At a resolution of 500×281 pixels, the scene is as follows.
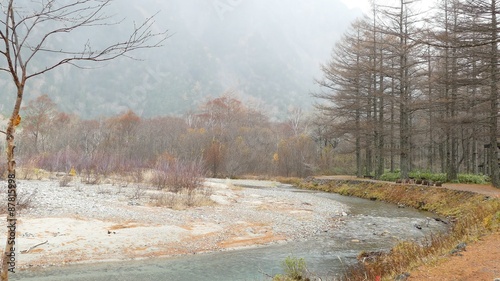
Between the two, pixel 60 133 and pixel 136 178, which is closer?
pixel 136 178

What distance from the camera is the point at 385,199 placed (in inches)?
732

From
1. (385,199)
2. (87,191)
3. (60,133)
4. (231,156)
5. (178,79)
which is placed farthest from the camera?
(178,79)

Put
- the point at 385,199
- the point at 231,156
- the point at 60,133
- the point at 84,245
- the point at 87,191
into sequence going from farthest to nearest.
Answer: the point at 60,133, the point at 231,156, the point at 385,199, the point at 87,191, the point at 84,245

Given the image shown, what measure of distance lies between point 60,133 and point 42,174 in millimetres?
34890

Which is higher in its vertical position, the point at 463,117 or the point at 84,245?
the point at 463,117

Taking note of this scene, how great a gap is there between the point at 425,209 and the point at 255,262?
1044 centimetres

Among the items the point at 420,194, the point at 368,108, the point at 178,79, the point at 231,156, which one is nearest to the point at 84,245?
the point at 420,194

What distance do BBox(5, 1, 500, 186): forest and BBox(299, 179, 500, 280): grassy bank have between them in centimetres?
262

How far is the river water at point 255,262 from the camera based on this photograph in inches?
255

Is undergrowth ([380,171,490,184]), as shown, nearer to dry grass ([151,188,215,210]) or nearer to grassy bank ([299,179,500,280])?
grassy bank ([299,179,500,280])

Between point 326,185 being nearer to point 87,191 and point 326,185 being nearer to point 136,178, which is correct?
point 136,178

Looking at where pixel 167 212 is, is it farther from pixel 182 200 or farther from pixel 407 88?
pixel 407 88

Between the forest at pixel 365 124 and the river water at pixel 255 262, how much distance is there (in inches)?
182

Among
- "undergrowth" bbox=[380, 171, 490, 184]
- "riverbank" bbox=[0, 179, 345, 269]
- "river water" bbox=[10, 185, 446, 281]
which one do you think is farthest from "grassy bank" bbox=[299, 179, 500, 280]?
"riverbank" bbox=[0, 179, 345, 269]
